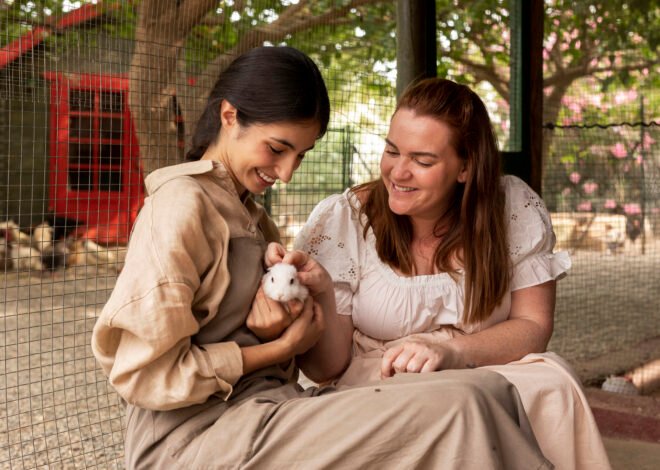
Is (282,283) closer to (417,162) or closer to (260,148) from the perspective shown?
(260,148)

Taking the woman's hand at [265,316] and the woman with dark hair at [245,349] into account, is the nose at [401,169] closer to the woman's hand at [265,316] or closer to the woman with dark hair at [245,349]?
the woman with dark hair at [245,349]

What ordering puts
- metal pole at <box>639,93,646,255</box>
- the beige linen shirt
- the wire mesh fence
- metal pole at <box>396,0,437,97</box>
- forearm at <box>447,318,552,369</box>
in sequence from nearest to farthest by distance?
the beige linen shirt, forearm at <box>447,318,552,369</box>, the wire mesh fence, metal pole at <box>396,0,437,97</box>, metal pole at <box>639,93,646,255</box>

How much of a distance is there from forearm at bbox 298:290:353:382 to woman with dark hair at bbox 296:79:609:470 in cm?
1

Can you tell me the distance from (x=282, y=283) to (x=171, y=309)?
10.5 inches

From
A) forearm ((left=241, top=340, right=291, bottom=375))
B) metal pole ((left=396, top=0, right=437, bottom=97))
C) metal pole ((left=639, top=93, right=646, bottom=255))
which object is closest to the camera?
forearm ((left=241, top=340, right=291, bottom=375))

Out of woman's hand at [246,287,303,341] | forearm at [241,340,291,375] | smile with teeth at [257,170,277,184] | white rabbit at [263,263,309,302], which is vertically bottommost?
forearm at [241,340,291,375]

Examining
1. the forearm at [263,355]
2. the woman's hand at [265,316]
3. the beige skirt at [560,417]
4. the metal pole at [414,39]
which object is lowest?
the beige skirt at [560,417]

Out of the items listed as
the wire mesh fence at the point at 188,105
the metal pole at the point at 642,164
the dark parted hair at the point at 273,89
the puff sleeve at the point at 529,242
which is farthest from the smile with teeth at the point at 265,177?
the metal pole at the point at 642,164

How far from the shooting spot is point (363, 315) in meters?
2.12

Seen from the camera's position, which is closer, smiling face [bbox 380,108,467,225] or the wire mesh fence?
smiling face [bbox 380,108,467,225]

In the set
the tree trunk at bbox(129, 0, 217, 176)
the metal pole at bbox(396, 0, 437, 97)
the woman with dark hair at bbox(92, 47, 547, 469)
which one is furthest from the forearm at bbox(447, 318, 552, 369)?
the tree trunk at bbox(129, 0, 217, 176)

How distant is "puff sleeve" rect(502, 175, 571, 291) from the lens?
2.14 meters

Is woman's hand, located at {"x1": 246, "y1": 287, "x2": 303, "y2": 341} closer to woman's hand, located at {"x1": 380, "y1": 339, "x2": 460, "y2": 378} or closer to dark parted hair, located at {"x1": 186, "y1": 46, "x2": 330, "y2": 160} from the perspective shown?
woman's hand, located at {"x1": 380, "y1": 339, "x2": 460, "y2": 378}

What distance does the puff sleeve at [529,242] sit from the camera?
2.14 metres
